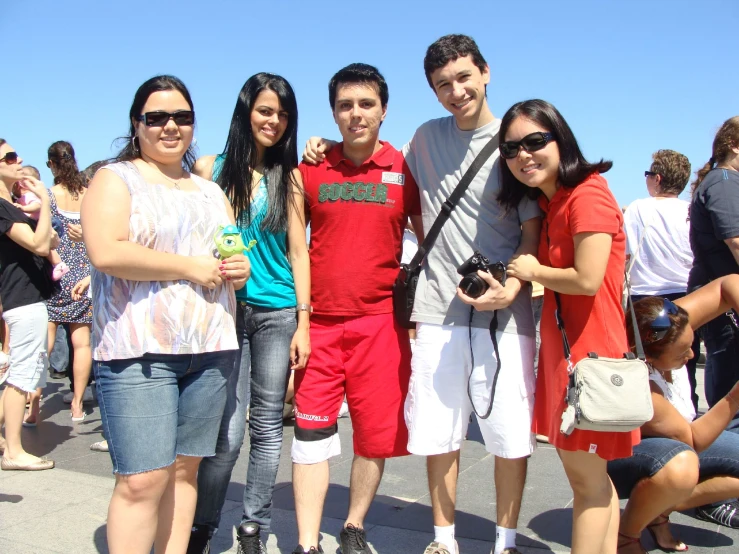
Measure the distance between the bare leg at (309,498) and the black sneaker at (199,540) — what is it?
435 mm

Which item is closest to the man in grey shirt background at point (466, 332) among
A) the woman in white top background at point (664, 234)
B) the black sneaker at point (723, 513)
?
the black sneaker at point (723, 513)

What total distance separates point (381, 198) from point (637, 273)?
367 centimetres

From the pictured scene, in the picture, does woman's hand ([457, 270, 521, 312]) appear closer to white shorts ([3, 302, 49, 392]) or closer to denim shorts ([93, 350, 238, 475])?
denim shorts ([93, 350, 238, 475])

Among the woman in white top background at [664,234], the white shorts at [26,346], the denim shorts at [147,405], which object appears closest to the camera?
the denim shorts at [147,405]

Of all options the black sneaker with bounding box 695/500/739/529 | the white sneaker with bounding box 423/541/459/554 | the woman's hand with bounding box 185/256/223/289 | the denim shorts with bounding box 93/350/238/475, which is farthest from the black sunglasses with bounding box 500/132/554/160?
the black sneaker with bounding box 695/500/739/529

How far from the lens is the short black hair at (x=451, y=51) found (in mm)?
3250

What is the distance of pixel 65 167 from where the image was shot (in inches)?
255

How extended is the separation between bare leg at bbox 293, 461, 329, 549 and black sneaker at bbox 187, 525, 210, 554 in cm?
43

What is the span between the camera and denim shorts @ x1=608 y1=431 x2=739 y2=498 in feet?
10.5

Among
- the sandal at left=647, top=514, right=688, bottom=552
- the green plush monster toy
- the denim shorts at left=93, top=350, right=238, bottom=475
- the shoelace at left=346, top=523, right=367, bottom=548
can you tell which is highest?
the green plush monster toy

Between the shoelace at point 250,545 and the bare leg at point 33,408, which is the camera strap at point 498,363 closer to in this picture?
the shoelace at point 250,545

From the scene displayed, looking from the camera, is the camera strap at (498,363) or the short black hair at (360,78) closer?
the camera strap at (498,363)

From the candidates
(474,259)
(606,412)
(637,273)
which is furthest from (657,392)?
(637,273)

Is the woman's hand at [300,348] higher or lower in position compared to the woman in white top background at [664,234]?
lower
